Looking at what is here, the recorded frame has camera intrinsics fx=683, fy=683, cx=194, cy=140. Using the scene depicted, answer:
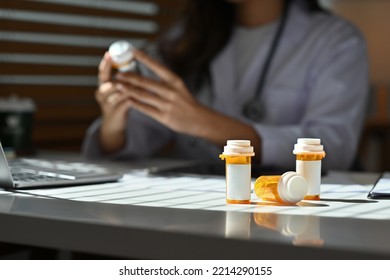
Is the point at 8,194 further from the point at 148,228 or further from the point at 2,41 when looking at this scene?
the point at 2,41

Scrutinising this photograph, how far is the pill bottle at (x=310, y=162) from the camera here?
98cm

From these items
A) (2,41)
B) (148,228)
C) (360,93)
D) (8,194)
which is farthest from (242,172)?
(2,41)

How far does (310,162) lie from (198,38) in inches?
39.3

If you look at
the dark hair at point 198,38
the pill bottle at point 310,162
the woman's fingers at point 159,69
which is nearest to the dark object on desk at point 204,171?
the woman's fingers at point 159,69

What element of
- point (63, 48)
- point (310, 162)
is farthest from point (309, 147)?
point (63, 48)

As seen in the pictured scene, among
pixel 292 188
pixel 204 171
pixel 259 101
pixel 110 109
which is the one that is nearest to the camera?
Result: pixel 292 188

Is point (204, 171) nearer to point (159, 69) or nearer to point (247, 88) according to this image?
point (159, 69)

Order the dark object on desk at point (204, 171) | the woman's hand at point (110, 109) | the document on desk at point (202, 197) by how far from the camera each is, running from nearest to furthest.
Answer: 1. the document on desk at point (202, 197)
2. the dark object on desk at point (204, 171)
3. the woman's hand at point (110, 109)

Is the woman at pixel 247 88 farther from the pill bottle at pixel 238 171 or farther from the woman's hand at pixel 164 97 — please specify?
the pill bottle at pixel 238 171

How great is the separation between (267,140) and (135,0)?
1198 millimetres

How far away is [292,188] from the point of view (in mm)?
911

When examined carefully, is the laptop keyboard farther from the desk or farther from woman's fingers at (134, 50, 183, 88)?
woman's fingers at (134, 50, 183, 88)

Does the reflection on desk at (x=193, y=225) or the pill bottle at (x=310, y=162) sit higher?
the pill bottle at (x=310, y=162)

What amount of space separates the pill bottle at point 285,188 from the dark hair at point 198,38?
0.98 metres
